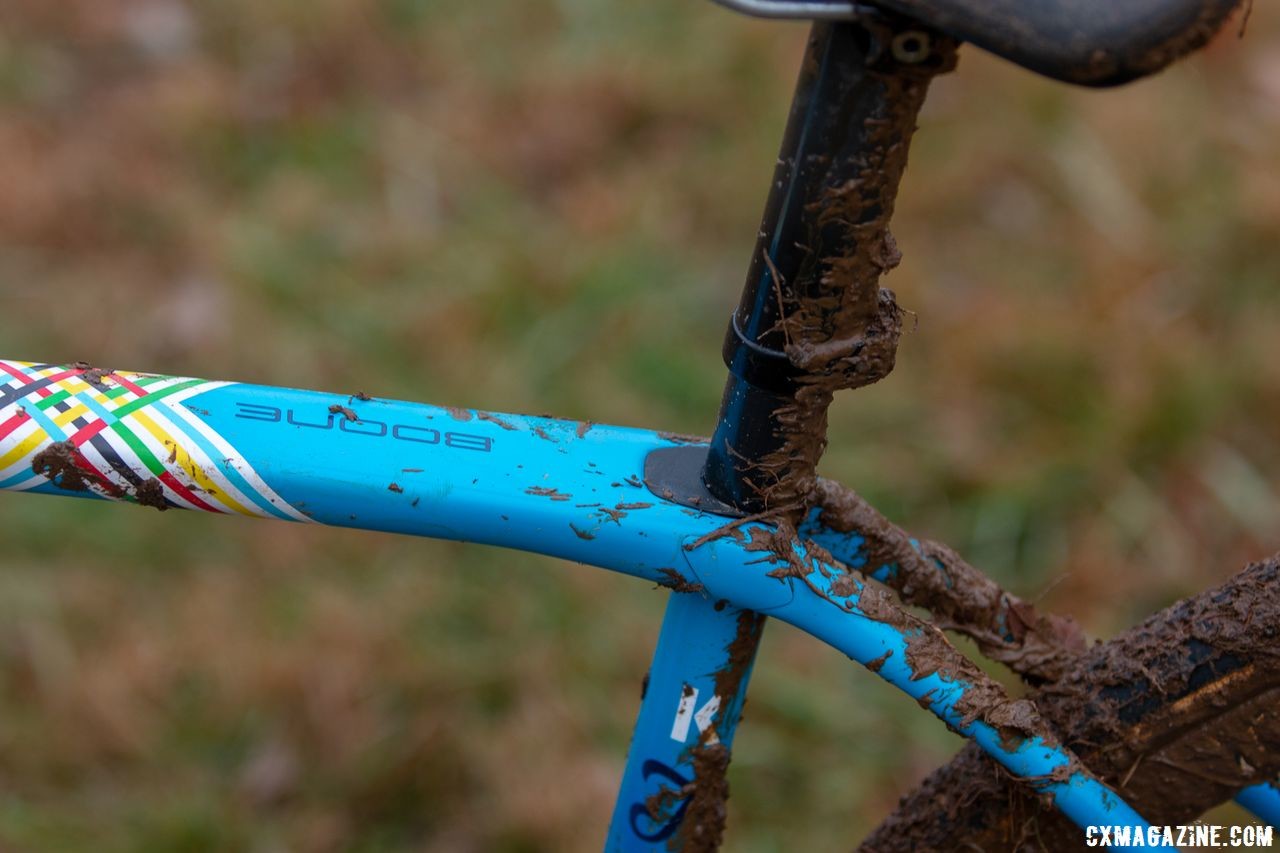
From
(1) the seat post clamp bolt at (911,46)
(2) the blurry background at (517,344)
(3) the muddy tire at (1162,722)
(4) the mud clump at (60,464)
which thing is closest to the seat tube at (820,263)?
(1) the seat post clamp bolt at (911,46)

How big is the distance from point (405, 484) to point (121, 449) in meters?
0.16

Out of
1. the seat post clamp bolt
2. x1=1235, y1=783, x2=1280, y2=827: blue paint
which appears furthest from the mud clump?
x1=1235, y1=783, x2=1280, y2=827: blue paint

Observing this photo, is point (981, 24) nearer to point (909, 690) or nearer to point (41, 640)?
point (909, 690)

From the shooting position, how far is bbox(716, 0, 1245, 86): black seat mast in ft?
1.54

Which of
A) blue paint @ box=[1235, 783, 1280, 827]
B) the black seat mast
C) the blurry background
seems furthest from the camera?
the blurry background

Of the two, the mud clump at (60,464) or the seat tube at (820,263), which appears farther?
the mud clump at (60,464)

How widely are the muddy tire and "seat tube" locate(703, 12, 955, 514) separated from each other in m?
0.23

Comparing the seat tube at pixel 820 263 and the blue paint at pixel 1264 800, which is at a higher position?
the seat tube at pixel 820 263

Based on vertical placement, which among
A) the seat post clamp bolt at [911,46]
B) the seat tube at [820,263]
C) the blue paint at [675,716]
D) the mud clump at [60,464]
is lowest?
the blue paint at [675,716]

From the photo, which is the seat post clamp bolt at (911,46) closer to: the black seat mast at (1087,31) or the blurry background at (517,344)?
the black seat mast at (1087,31)

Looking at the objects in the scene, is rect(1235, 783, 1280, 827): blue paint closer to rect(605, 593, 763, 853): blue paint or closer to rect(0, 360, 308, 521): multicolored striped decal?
rect(605, 593, 763, 853): blue paint

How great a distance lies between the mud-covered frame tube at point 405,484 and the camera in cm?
65

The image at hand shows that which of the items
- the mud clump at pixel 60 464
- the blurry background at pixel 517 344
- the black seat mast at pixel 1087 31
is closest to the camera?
the black seat mast at pixel 1087 31

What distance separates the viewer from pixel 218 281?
1.99m
